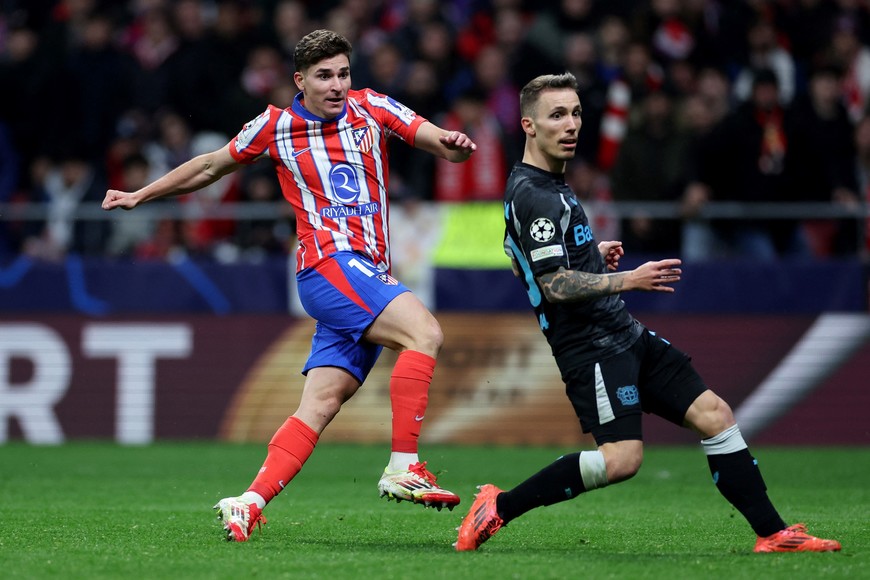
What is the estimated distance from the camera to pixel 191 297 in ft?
43.1

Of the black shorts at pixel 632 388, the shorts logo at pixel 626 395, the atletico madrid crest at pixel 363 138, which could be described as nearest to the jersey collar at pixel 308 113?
the atletico madrid crest at pixel 363 138

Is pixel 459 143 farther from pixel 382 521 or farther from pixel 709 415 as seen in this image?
pixel 382 521

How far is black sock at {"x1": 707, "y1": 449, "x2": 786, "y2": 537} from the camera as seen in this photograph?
6.37m

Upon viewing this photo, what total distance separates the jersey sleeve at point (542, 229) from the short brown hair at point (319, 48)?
4.46 ft

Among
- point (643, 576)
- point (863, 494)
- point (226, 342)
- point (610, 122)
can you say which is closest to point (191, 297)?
point (226, 342)

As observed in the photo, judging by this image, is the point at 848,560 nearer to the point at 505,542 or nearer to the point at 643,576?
the point at 643,576

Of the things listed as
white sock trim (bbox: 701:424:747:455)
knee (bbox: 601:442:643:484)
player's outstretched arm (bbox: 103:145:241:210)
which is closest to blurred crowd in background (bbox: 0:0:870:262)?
player's outstretched arm (bbox: 103:145:241:210)

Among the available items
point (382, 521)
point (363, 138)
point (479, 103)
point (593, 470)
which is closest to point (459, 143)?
point (363, 138)

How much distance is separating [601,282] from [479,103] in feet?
25.7

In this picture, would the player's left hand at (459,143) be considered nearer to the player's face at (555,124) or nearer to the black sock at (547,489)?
the player's face at (555,124)

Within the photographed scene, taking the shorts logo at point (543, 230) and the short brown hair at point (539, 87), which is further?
the short brown hair at point (539, 87)

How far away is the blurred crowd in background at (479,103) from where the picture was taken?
44.0ft

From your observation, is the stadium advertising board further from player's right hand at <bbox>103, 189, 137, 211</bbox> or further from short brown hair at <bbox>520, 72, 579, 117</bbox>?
short brown hair at <bbox>520, 72, 579, 117</bbox>

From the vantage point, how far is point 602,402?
627 centimetres
